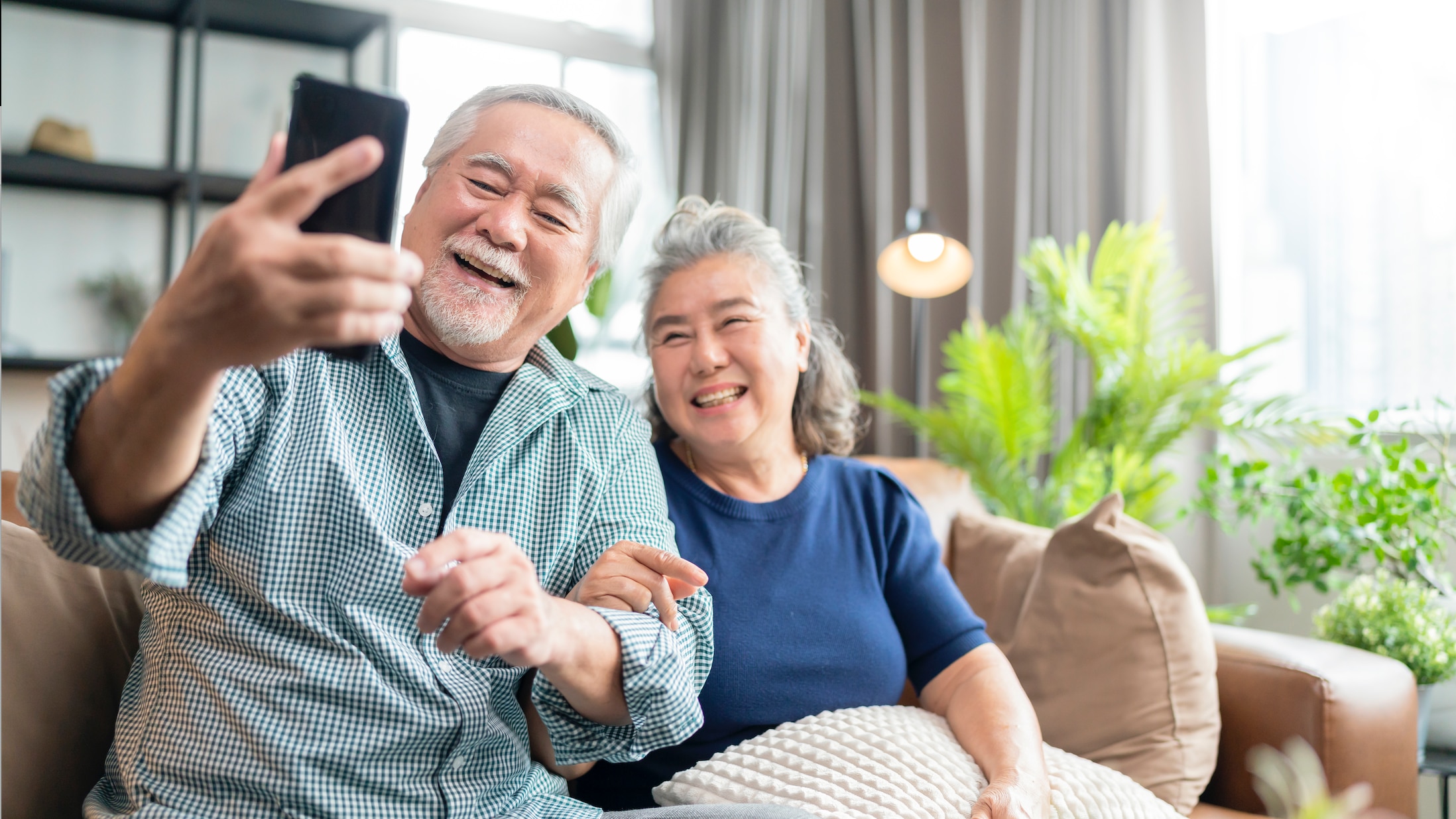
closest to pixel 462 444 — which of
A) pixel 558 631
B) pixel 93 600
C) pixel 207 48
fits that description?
pixel 558 631

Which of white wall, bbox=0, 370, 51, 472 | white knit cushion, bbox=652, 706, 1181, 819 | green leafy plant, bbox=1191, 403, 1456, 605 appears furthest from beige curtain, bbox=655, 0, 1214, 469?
white wall, bbox=0, 370, 51, 472

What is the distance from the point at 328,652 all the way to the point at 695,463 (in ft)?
2.15

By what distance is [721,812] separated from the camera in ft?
3.26

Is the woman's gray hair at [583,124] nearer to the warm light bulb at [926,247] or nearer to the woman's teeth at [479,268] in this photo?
the woman's teeth at [479,268]

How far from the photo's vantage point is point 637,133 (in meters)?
4.21

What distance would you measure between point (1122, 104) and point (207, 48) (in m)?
3.05

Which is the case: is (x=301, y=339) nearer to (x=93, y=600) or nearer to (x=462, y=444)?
(x=462, y=444)

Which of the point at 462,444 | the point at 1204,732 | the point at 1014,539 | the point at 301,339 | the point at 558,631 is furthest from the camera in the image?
the point at 1014,539

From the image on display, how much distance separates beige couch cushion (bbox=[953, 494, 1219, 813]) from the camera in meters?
1.43

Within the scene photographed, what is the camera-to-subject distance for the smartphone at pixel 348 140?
0.69 m

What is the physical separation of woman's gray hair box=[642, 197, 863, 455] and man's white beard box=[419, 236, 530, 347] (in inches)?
16.2

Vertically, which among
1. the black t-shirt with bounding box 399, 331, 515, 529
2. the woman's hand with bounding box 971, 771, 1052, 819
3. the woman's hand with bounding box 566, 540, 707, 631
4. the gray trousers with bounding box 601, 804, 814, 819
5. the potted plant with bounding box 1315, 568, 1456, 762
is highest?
the black t-shirt with bounding box 399, 331, 515, 529

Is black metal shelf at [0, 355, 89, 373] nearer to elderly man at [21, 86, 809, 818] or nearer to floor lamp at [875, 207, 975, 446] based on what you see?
floor lamp at [875, 207, 975, 446]

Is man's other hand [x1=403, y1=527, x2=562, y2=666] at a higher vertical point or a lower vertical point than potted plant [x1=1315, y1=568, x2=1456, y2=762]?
higher
